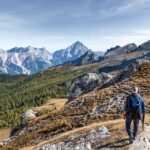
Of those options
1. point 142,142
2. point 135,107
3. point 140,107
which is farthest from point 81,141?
point 140,107

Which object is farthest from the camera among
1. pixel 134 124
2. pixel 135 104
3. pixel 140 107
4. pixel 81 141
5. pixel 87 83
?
pixel 87 83

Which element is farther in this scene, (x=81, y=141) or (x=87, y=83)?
(x=87, y=83)

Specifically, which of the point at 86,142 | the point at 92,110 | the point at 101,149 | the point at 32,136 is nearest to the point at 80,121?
the point at 92,110

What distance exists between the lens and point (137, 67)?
62531 mm

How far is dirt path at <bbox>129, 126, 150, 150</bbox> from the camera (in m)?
31.2

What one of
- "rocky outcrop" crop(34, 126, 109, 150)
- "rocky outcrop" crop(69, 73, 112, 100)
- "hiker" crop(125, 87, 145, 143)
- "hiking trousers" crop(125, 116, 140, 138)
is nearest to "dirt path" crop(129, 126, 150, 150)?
"hiking trousers" crop(125, 116, 140, 138)

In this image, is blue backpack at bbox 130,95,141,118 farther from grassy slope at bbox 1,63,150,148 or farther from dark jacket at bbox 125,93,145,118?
grassy slope at bbox 1,63,150,148

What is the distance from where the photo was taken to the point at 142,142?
32.1m

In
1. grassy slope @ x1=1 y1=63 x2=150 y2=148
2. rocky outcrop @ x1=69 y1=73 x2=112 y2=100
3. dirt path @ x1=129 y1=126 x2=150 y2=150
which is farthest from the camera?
rocky outcrop @ x1=69 y1=73 x2=112 y2=100

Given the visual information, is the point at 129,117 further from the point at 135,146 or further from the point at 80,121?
the point at 80,121

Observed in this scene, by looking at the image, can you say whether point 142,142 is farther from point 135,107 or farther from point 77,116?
point 77,116

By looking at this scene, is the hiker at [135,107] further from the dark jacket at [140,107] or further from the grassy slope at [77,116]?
the grassy slope at [77,116]

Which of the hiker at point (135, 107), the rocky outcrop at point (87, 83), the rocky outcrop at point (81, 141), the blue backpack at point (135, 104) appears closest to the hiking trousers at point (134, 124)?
the hiker at point (135, 107)

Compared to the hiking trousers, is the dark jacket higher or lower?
higher
